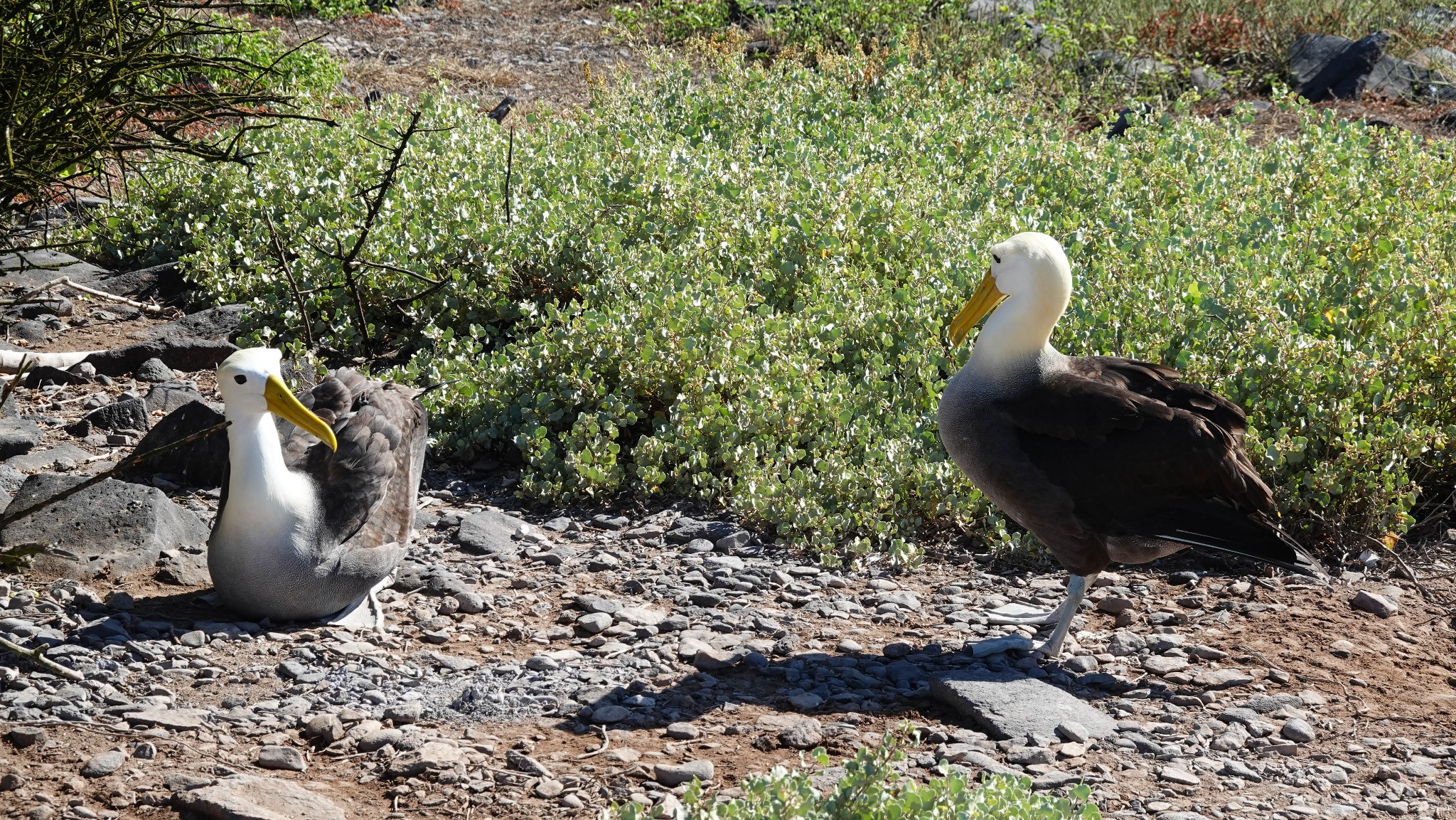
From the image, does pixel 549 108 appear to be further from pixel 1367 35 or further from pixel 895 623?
pixel 1367 35

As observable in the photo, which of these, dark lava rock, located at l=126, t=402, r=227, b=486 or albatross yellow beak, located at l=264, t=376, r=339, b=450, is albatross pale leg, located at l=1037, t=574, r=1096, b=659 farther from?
dark lava rock, located at l=126, t=402, r=227, b=486

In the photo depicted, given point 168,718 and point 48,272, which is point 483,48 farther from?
point 168,718

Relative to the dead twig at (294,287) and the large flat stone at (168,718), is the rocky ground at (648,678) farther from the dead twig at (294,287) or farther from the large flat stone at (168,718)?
the dead twig at (294,287)

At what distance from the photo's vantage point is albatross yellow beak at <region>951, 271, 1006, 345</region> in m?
5.68

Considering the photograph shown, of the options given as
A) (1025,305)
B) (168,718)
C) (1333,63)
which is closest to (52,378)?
(168,718)

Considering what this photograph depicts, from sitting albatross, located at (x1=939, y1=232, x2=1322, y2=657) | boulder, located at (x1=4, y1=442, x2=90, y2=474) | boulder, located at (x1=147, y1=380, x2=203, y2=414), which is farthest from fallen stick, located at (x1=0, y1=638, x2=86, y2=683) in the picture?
sitting albatross, located at (x1=939, y1=232, x2=1322, y2=657)

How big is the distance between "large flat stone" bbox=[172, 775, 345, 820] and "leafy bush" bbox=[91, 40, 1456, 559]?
9.17 feet

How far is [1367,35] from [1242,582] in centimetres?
1248

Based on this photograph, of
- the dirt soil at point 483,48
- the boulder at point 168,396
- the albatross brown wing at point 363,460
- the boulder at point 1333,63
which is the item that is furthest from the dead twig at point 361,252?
the boulder at point 1333,63

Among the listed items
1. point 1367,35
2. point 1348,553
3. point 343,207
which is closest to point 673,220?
point 343,207

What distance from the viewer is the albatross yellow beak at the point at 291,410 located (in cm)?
495

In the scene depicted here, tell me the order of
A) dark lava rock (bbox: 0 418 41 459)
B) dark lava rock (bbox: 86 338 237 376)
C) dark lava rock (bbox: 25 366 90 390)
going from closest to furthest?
dark lava rock (bbox: 0 418 41 459), dark lava rock (bbox: 25 366 90 390), dark lava rock (bbox: 86 338 237 376)

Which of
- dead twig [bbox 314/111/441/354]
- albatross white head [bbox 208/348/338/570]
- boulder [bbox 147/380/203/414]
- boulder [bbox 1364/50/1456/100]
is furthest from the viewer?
boulder [bbox 1364/50/1456/100]

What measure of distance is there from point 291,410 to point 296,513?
375 mm
